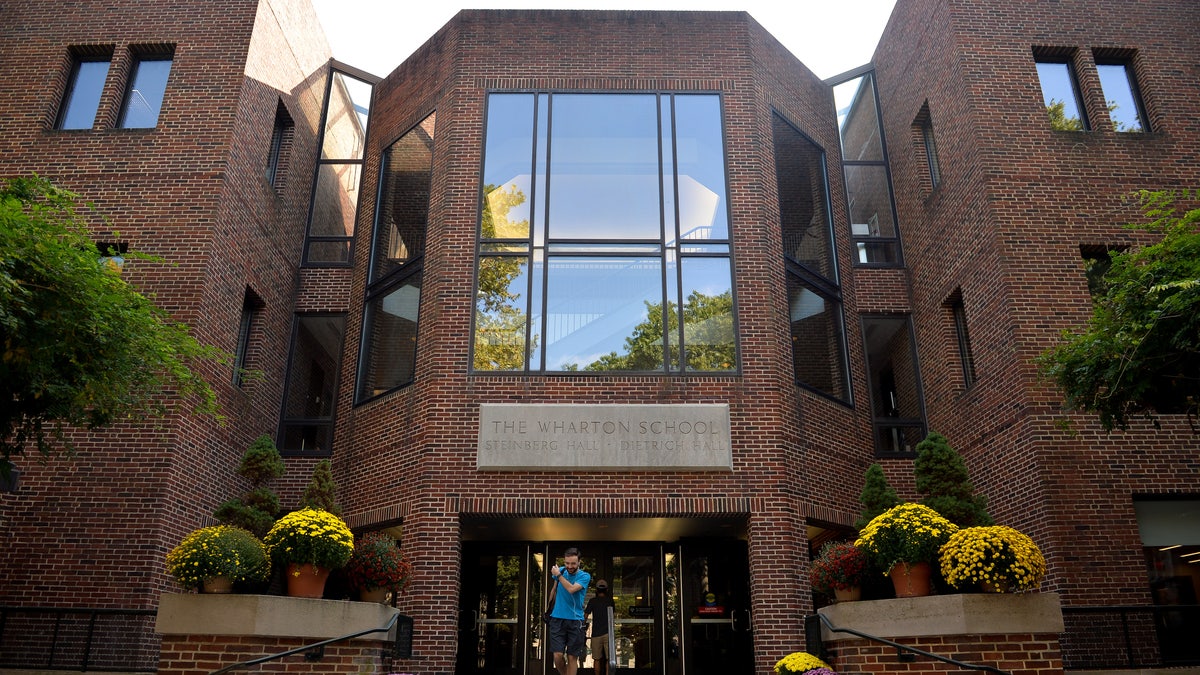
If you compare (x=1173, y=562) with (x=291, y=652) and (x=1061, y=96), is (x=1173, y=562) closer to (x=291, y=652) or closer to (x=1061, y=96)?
(x=1061, y=96)

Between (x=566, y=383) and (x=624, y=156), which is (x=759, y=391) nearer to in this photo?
(x=566, y=383)

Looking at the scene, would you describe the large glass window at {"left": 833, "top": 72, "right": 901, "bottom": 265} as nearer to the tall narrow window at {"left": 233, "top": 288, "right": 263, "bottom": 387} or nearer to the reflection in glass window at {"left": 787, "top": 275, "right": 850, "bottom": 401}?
the reflection in glass window at {"left": 787, "top": 275, "right": 850, "bottom": 401}

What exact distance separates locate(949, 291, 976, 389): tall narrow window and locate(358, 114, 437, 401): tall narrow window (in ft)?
30.5

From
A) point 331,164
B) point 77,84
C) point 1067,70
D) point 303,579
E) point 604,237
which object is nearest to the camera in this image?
point 303,579

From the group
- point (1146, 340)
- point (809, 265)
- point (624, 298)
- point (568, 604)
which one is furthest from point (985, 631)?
point (809, 265)

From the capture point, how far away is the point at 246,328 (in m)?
15.4

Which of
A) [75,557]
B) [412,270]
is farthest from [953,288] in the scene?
[75,557]

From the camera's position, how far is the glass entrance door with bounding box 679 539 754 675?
1395cm

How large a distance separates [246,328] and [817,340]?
10.1 m

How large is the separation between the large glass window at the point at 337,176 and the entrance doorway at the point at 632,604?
6682 millimetres

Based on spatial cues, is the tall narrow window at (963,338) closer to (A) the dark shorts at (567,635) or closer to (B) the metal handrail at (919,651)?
(B) the metal handrail at (919,651)

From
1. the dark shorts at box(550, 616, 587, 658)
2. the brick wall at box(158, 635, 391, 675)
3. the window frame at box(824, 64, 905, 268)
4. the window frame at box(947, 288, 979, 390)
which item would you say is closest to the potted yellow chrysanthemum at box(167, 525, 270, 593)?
the brick wall at box(158, 635, 391, 675)

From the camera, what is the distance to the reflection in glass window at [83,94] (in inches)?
594

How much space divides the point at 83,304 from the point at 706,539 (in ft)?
32.1
